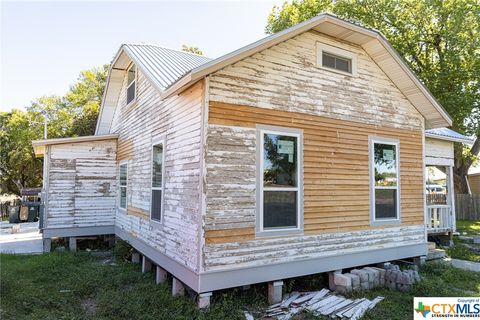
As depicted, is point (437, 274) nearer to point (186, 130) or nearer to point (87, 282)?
point (186, 130)

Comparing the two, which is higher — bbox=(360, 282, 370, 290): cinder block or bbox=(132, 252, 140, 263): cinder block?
bbox=(360, 282, 370, 290): cinder block

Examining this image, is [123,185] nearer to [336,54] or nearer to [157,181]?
[157,181]

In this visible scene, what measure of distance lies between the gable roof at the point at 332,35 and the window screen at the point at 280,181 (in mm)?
1568

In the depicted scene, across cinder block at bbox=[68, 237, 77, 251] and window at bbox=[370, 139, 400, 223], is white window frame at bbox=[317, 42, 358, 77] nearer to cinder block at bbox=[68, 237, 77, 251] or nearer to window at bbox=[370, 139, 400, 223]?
window at bbox=[370, 139, 400, 223]

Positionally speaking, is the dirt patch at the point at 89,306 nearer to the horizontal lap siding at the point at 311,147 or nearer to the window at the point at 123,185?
the horizontal lap siding at the point at 311,147

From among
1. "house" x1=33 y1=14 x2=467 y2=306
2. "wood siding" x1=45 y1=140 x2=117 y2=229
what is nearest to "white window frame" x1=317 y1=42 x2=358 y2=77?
"house" x1=33 y1=14 x2=467 y2=306

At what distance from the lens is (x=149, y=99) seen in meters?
8.53

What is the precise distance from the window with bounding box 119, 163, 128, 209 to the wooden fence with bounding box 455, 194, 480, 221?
20.1 metres

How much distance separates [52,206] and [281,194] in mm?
7899

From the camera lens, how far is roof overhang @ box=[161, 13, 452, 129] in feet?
17.7

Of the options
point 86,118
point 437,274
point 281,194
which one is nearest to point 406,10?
point 437,274

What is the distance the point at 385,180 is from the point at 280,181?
305cm

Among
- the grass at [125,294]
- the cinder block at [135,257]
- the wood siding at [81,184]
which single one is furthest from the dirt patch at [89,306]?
the wood siding at [81,184]

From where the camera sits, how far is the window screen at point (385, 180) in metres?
7.54
